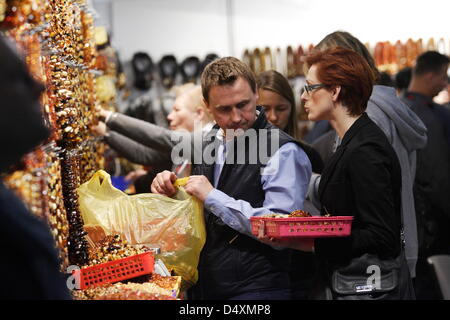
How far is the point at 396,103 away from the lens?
2922 mm

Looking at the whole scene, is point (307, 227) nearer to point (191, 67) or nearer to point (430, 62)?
point (430, 62)

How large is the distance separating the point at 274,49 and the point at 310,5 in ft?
3.59

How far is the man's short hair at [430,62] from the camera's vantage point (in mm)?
4552

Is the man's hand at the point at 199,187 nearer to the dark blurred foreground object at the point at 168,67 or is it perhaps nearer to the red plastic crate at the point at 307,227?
the red plastic crate at the point at 307,227

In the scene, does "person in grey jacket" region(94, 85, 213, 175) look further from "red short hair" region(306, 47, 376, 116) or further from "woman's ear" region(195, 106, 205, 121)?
"red short hair" region(306, 47, 376, 116)

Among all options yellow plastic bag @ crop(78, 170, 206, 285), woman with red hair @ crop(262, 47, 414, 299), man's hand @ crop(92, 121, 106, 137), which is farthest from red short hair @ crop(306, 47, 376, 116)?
man's hand @ crop(92, 121, 106, 137)

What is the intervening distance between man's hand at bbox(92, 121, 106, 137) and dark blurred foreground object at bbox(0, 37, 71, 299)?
188 centimetres

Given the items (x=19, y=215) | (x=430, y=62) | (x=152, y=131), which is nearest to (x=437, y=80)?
(x=430, y=62)

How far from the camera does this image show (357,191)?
232 cm

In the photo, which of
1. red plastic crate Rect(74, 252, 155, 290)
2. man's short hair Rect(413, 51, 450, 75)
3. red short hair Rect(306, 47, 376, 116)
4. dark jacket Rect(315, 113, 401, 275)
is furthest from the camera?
man's short hair Rect(413, 51, 450, 75)

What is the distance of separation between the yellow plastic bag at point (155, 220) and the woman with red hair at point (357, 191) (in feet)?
1.13

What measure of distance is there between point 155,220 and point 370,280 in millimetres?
764

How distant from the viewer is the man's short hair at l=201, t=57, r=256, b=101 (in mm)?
2545
